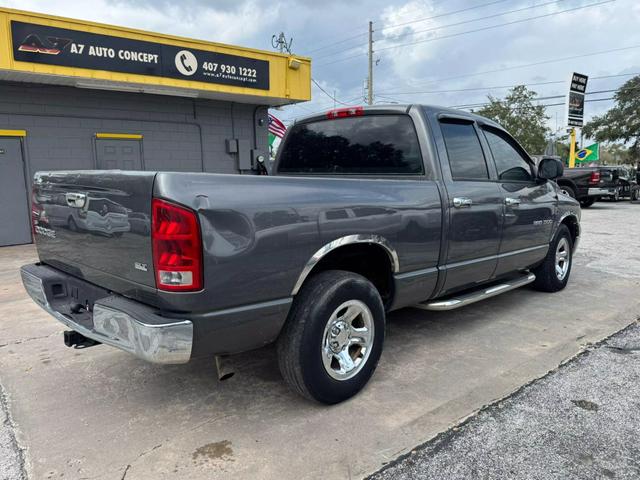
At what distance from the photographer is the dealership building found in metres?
8.90

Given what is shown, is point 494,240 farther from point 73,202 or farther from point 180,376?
point 73,202

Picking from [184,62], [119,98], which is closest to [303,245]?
[184,62]

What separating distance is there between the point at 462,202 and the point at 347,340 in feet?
4.85

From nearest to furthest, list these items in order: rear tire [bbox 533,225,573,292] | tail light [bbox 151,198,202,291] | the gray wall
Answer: tail light [bbox 151,198,202,291] → rear tire [bbox 533,225,573,292] → the gray wall

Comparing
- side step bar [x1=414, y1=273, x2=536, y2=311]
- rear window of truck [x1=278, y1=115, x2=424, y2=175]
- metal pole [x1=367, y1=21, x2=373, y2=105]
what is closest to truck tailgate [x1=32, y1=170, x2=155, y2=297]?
rear window of truck [x1=278, y1=115, x2=424, y2=175]

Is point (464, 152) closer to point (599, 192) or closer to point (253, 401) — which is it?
point (253, 401)

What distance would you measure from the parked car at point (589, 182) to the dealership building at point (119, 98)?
10384mm

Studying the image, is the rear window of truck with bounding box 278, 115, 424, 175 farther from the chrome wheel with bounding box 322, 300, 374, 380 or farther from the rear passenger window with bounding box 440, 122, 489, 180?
the chrome wheel with bounding box 322, 300, 374, 380

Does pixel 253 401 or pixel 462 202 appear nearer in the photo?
pixel 253 401

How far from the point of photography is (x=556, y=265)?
559cm

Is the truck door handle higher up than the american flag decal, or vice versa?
the american flag decal

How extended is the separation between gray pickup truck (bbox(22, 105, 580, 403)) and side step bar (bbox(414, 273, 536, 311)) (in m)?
0.02

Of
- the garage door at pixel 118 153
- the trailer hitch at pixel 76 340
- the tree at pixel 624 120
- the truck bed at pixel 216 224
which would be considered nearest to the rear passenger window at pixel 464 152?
the truck bed at pixel 216 224

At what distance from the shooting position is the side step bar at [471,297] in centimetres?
379
